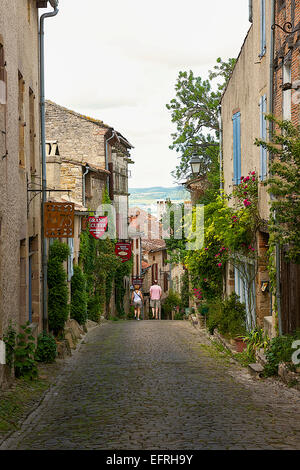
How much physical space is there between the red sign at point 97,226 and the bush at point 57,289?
33.2 feet

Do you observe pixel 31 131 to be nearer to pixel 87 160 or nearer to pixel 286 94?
pixel 286 94

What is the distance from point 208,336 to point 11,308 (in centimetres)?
920

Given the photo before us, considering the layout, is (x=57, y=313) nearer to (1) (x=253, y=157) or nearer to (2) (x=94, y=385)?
(2) (x=94, y=385)

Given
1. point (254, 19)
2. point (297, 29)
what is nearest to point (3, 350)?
point (297, 29)

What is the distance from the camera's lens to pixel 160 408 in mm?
9117

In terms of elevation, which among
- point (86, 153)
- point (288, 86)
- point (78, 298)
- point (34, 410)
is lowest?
point (34, 410)

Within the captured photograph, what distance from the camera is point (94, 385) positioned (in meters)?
11.2

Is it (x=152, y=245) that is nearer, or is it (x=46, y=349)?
(x=46, y=349)

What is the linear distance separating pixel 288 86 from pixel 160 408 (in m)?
5.61

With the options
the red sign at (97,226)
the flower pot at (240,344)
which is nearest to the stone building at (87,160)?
the red sign at (97,226)

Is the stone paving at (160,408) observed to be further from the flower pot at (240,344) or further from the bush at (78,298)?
the bush at (78,298)

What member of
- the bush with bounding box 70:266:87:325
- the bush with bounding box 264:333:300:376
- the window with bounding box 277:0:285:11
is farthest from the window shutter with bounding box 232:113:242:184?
the bush with bounding box 264:333:300:376

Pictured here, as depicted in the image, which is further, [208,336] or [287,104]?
[208,336]

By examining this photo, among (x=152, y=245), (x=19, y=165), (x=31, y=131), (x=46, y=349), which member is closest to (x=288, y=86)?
(x=19, y=165)
